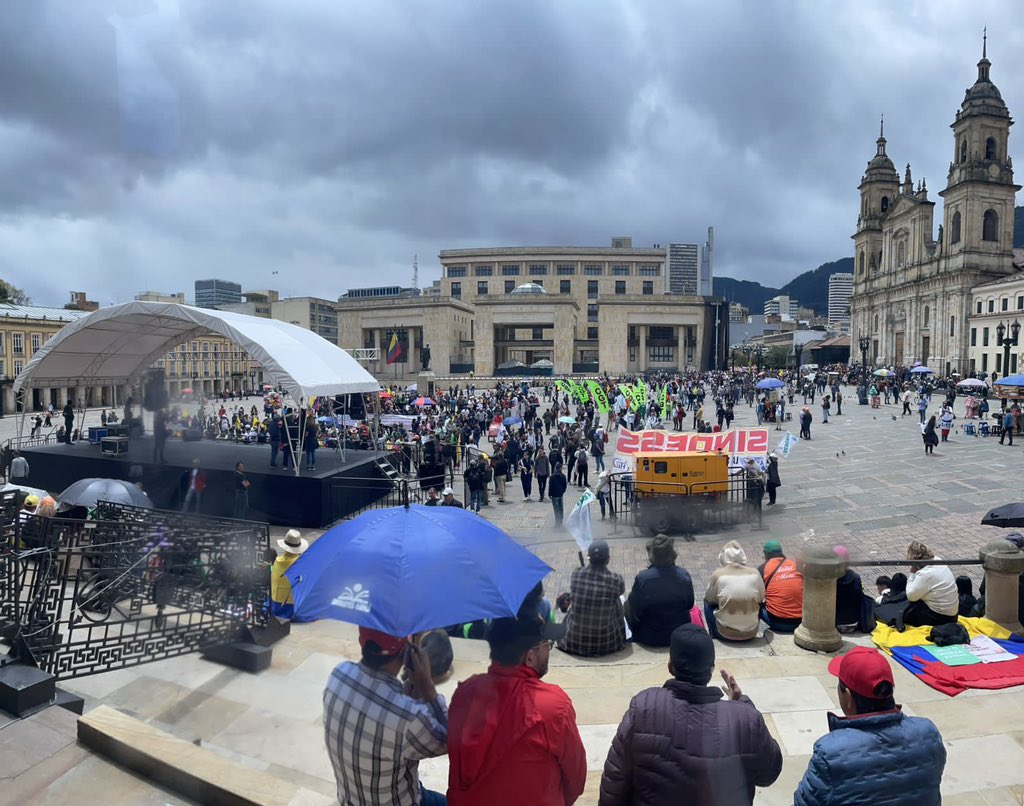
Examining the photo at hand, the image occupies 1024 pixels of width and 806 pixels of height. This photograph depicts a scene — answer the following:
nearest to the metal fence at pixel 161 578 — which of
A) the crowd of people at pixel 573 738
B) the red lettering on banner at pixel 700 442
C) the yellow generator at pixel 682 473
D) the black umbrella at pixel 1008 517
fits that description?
the crowd of people at pixel 573 738

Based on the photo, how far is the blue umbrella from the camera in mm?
3199

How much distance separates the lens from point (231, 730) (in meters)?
5.29

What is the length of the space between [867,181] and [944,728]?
98986 mm

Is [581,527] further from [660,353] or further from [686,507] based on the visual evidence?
[660,353]

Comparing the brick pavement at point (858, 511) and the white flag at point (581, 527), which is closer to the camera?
the white flag at point (581, 527)

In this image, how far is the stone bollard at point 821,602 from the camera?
20.9ft

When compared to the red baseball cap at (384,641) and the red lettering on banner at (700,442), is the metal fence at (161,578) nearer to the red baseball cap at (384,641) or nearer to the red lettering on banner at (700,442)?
the red baseball cap at (384,641)

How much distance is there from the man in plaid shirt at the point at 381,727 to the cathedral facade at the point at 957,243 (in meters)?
73.3

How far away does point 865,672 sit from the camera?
286 cm

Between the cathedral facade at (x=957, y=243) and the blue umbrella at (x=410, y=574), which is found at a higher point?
the cathedral facade at (x=957, y=243)

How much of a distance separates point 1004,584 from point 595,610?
4.18 meters

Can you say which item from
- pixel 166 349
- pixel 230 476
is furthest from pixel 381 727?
pixel 166 349

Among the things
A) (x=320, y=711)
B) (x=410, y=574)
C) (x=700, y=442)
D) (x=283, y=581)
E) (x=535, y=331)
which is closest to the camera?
(x=410, y=574)

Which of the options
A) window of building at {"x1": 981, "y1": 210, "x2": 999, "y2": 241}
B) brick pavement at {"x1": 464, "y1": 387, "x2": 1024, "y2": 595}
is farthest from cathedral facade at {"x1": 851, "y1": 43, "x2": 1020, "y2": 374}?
brick pavement at {"x1": 464, "y1": 387, "x2": 1024, "y2": 595}
